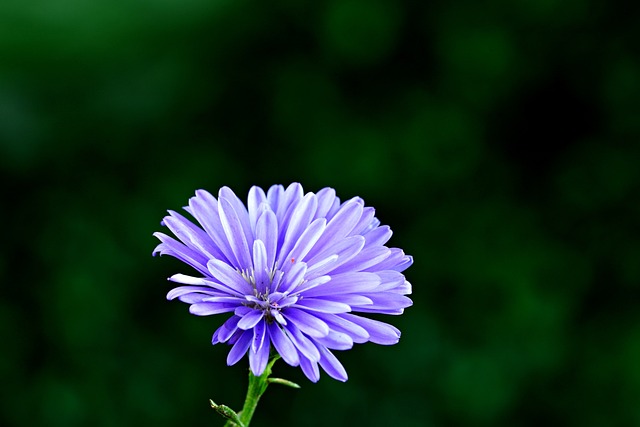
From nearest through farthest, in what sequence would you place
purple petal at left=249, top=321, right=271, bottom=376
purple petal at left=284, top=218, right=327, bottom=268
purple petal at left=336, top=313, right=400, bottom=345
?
purple petal at left=249, top=321, right=271, bottom=376
purple petal at left=336, top=313, right=400, bottom=345
purple petal at left=284, top=218, right=327, bottom=268

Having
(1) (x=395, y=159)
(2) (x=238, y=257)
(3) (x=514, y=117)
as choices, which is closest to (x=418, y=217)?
(1) (x=395, y=159)

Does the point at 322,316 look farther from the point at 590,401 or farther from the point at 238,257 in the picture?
the point at 590,401

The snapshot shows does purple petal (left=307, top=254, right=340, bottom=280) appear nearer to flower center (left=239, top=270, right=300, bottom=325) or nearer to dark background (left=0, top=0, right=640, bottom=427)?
flower center (left=239, top=270, right=300, bottom=325)

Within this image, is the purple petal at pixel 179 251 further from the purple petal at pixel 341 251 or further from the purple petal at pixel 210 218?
the purple petal at pixel 341 251

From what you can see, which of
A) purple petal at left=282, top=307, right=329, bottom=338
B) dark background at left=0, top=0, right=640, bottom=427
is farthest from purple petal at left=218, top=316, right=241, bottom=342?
dark background at left=0, top=0, right=640, bottom=427

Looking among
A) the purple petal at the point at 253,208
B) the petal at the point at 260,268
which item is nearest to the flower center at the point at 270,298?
the petal at the point at 260,268

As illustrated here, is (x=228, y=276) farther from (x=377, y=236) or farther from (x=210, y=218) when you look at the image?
(x=377, y=236)

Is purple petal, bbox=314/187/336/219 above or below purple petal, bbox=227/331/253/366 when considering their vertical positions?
above
